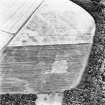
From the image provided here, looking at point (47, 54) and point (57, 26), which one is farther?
point (57, 26)

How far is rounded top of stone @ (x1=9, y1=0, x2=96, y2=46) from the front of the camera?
187 cm

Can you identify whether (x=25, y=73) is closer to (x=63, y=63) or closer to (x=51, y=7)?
(x=63, y=63)

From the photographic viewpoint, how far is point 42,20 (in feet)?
6.61

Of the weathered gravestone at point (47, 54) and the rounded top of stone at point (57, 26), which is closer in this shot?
the weathered gravestone at point (47, 54)

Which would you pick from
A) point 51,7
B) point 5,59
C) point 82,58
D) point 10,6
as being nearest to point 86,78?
point 82,58

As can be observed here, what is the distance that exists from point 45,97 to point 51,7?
2.35 feet

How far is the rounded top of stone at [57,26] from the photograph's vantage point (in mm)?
1874

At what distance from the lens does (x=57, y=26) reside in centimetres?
198

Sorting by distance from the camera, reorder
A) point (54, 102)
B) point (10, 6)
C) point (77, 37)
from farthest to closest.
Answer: point (10, 6)
point (77, 37)
point (54, 102)

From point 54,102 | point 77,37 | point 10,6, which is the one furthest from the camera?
point 10,6

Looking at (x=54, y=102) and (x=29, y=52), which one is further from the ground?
(x=29, y=52)

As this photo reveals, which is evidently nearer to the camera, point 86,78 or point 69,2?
point 86,78

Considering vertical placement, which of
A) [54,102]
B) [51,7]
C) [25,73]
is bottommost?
[54,102]

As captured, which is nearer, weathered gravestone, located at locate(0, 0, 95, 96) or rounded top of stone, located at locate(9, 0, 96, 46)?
Answer: weathered gravestone, located at locate(0, 0, 95, 96)
